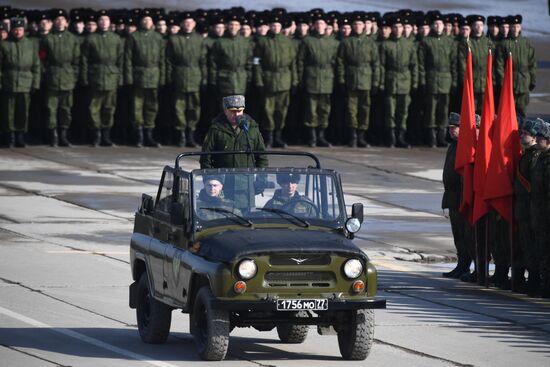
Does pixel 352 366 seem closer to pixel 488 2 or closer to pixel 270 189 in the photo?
pixel 270 189

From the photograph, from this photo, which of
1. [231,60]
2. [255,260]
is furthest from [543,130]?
[231,60]

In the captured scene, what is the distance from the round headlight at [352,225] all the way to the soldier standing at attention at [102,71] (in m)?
16.6

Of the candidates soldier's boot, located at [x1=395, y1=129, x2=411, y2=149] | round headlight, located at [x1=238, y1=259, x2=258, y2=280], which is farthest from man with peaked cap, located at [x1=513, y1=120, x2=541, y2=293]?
soldier's boot, located at [x1=395, y1=129, x2=411, y2=149]

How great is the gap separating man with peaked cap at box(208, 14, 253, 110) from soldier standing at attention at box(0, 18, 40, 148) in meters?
3.07

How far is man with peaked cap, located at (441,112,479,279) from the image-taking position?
62.1 feet

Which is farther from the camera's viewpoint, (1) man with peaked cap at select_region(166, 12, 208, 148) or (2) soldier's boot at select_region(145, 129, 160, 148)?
(2) soldier's boot at select_region(145, 129, 160, 148)

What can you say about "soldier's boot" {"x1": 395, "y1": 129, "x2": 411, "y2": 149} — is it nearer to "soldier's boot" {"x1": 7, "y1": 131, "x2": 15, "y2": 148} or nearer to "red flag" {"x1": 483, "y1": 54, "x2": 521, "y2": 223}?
"soldier's boot" {"x1": 7, "y1": 131, "x2": 15, "y2": 148}

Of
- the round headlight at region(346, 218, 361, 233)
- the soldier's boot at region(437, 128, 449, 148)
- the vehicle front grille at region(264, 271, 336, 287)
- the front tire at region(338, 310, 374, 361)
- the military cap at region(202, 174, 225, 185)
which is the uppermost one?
the military cap at region(202, 174, 225, 185)

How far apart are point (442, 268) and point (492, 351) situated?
5345 millimetres

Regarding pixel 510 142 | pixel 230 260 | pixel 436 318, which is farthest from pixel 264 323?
pixel 510 142

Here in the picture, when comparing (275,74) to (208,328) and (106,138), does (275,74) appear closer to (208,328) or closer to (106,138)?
(106,138)

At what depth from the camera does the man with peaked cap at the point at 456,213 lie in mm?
18922

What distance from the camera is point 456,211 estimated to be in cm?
1909

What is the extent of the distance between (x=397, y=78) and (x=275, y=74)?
224cm
